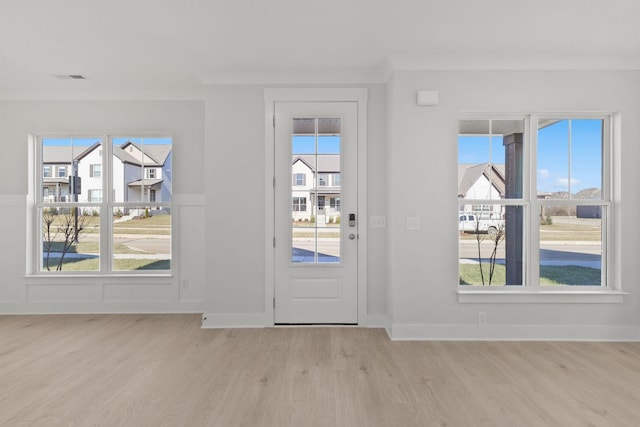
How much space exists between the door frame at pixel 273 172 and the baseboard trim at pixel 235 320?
73 mm

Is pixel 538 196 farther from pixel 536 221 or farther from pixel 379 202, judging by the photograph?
pixel 379 202

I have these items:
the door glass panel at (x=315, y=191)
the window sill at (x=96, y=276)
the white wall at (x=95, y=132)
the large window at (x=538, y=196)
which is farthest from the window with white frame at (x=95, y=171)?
the large window at (x=538, y=196)

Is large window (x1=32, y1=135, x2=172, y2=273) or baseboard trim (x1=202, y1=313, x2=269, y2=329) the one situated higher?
large window (x1=32, y1=135, x2=172, y2=273)

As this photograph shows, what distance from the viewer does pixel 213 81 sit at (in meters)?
3.86

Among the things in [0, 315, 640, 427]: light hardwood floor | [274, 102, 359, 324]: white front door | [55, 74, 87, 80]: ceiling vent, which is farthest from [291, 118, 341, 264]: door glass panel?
[55, 74, 87, 80]: ceiling vent

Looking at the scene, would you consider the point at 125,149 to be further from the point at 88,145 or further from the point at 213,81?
the point at 213,81

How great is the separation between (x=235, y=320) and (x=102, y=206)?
2.18 m

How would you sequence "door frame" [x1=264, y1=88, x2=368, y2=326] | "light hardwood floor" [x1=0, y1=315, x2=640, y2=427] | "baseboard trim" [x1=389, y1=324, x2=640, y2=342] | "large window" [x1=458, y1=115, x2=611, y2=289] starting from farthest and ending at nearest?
"door frame" [x1=264, y1=88, x2=368, y2=326], "large window" [x1=458, y1=115, x2=611, y2=289], "baseboard trim" [x1=389, y1=324, x2=640, y2=342], "light hardwood floor" [x1=0, y1=315, x2=640, y2=427]

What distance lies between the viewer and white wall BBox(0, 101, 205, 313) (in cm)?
437

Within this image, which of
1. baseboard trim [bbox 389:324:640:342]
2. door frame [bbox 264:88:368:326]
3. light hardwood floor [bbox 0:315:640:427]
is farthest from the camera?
door frame [bbox 264:88:368:326]

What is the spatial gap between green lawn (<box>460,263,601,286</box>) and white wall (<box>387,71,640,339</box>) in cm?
19

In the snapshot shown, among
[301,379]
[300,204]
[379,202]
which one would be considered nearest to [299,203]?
[300,204]

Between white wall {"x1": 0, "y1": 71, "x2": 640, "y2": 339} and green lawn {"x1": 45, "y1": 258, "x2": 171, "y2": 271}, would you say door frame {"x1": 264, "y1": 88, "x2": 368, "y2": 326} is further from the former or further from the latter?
green lawn {"x1": 45, "y1": 258, "x2": 171, "y2": 271}

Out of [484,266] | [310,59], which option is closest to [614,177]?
[484,266]
